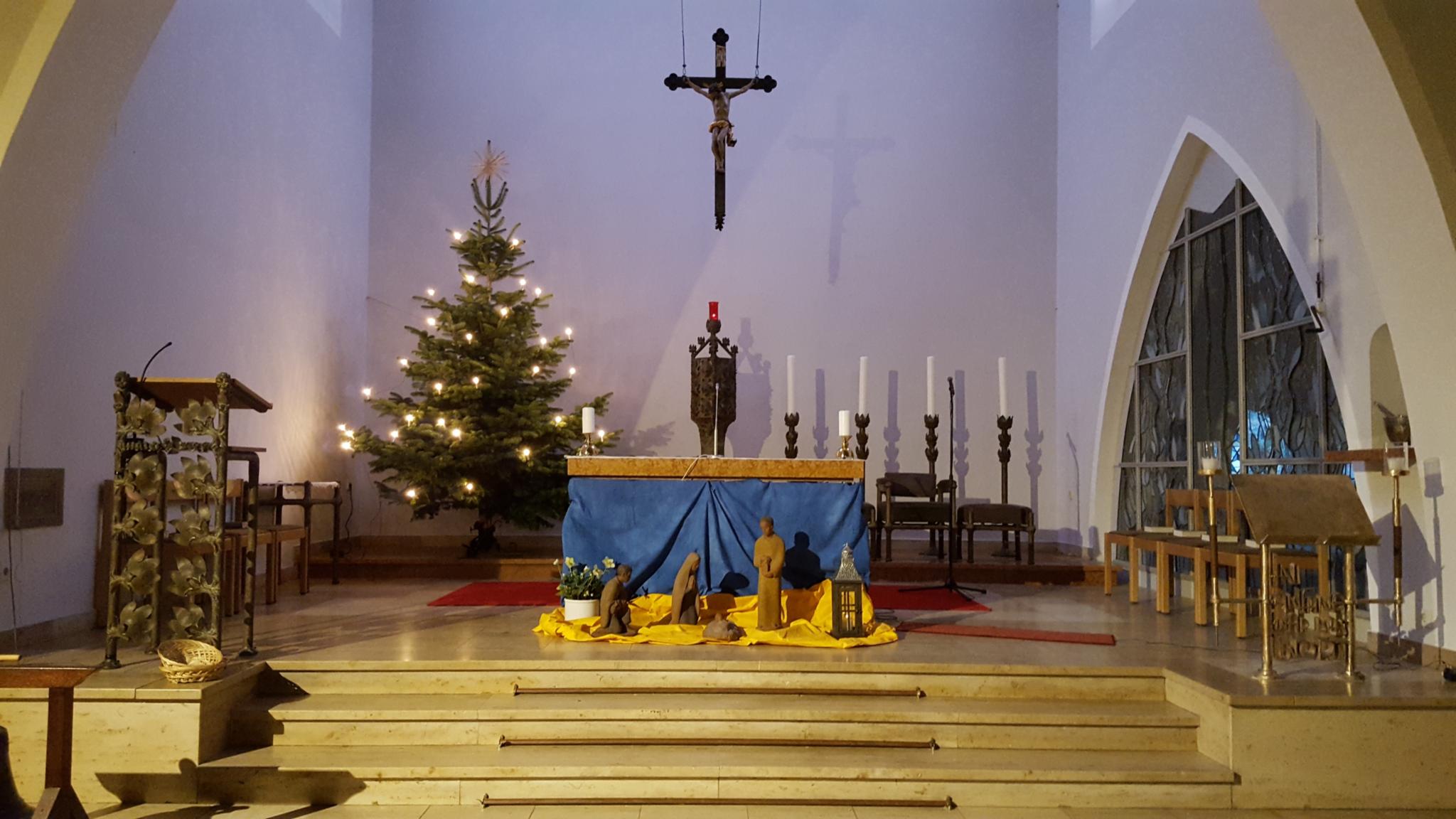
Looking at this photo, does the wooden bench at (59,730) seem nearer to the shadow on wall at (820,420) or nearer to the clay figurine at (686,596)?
the clay figurine at (686,596)

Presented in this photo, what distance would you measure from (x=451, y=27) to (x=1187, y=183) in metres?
7.12

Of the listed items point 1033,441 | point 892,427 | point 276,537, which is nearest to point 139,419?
point 276,537

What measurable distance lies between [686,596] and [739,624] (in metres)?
0.40

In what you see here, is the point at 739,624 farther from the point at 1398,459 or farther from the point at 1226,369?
the point at 1226,369

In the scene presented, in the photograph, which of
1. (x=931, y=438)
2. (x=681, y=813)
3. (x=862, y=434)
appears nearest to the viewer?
(x=681, y=813)

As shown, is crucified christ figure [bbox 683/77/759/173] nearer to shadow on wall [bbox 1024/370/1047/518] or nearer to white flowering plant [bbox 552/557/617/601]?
shadow on wall [bbox 1024/370/1047/518]

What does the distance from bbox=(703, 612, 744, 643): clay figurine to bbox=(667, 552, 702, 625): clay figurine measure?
0.66 feet

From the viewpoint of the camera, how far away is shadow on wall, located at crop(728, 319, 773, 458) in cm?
1102

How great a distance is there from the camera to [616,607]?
616 centimetres

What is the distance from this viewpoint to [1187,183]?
8.63 meters

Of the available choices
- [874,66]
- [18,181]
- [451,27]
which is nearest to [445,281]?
[451,27]

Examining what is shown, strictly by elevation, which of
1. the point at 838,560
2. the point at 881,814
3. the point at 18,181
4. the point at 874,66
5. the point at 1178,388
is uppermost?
the point at 874,66

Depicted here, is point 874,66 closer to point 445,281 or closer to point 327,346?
point 445,281

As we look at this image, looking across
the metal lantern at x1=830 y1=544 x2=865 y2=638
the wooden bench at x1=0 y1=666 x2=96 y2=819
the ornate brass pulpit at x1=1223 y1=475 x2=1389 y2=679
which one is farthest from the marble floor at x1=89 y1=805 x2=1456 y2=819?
the metal lantern at x1=830 y1=544 x2=865 y2=638
